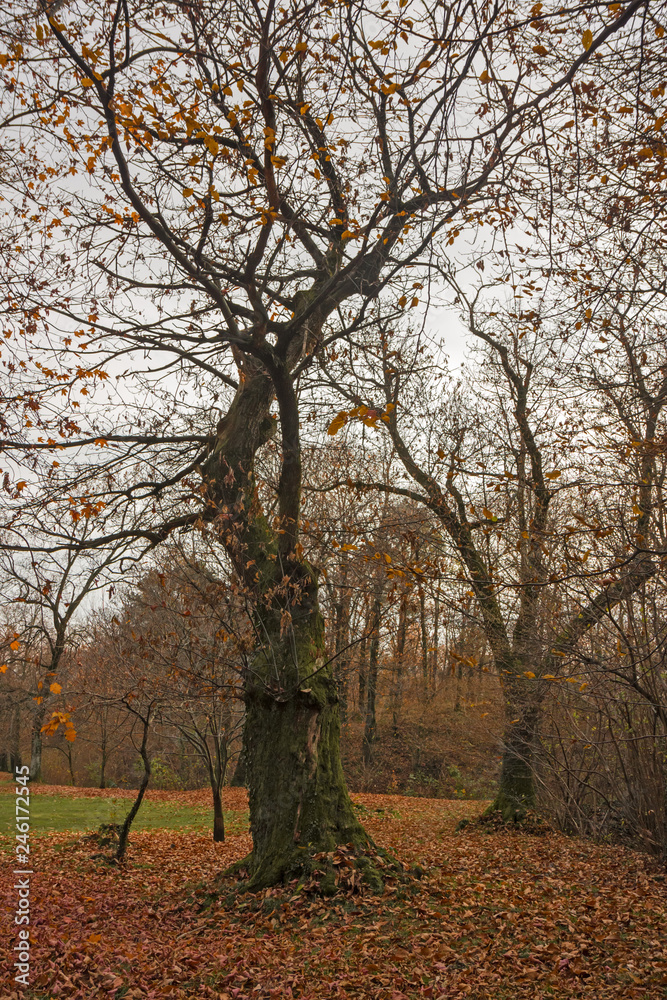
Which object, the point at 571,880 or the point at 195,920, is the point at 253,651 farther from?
the point at 571,880

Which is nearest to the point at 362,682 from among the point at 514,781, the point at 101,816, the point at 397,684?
the point at 397,684

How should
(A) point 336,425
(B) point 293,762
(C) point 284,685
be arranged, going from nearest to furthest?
(A) point 336,425 < (B) point 293,762 < (C) point 284,685

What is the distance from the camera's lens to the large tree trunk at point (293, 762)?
5879mm

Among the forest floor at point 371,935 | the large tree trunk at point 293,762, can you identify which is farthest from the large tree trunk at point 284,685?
the forest floor at point 371,935

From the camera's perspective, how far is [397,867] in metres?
6.02

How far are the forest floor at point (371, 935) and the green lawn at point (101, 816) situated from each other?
514cm

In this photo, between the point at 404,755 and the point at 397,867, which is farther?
the point at 404,755

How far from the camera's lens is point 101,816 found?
43.7ft

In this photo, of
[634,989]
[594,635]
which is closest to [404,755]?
[594,635]

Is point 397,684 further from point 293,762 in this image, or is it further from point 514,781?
point 293,762

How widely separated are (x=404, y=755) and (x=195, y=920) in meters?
16.5

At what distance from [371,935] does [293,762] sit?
1.72 meters

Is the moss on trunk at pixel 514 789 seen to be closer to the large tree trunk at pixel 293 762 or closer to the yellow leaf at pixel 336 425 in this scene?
the large tree trunk at pixel 293 762

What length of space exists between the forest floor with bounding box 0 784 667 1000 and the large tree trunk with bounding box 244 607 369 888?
1.58 feet
